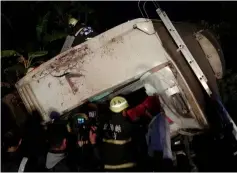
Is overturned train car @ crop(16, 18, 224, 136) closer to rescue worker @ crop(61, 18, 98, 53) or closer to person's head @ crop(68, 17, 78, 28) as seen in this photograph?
rescue worker @ crop(61, 18, 98, 53)

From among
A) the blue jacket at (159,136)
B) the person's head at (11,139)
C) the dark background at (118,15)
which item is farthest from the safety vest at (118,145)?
the dark background at (118,15)

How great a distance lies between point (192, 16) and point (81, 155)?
438 cm

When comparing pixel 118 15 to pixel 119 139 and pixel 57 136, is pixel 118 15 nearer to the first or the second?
pixel 57 136

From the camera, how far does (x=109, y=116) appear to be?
12.6ft

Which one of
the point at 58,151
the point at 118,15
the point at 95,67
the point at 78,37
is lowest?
the point at 58,151

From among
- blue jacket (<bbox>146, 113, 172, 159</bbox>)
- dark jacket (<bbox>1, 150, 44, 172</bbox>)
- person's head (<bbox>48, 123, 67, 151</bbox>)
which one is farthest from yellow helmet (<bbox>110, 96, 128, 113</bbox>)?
dark jacket (<bbox>1, 150, 44, 172</bbox>)

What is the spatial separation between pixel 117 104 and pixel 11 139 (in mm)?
1462

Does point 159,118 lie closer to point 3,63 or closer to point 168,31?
point 168,31

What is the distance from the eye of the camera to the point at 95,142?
12.6 ft

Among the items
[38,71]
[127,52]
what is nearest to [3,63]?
[38,71]

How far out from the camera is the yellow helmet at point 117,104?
145 inches

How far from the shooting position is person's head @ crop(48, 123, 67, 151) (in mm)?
3814

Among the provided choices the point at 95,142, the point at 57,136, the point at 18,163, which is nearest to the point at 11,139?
the point at 18,163

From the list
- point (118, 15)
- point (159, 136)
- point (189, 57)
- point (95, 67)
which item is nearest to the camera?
point (189, 57)
